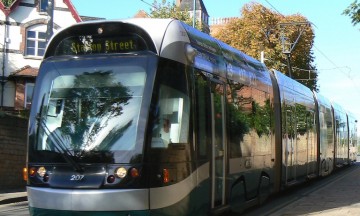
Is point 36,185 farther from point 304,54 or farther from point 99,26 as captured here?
point 304,54

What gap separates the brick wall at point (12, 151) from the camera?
16.3 metres

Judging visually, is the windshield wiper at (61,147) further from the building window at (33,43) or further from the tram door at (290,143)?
the building window at (33,43)

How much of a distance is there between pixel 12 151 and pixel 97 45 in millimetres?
10976

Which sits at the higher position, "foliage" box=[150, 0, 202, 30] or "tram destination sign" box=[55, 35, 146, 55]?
"foliage" box=[150, 0, 202, 30]

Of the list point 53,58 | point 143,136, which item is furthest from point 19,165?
point 143,136

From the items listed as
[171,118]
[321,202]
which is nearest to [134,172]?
[171,118]

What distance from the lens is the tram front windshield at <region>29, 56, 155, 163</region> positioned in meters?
6.36

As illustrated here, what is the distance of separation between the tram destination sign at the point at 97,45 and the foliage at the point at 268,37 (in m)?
33.3

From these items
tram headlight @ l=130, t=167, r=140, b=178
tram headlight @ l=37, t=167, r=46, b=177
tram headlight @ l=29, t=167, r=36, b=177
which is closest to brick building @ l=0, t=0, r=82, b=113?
tram headlight @ l=29, t=167, r=36, b=177

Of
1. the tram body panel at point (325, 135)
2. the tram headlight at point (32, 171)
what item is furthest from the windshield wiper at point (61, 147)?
the tram body panel at point (325, 135)

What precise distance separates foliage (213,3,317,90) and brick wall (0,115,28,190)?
25.7 meters

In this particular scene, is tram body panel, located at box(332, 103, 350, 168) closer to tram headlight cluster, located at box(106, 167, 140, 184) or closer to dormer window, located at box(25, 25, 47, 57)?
dormer window, located at box(25, 25, 47, 57)

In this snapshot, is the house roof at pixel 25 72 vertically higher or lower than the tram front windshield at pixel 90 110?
higher

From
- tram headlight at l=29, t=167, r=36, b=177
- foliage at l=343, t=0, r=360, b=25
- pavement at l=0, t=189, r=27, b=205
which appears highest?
foliage at l=343, t=0, r=360, b=25
